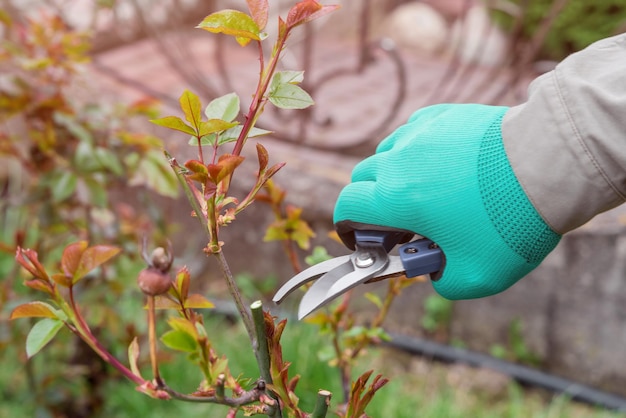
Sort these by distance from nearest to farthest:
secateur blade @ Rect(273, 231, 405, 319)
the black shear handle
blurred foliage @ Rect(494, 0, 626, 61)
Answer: secateur blade @ Rect(273, 231, 405, 319) < the black shear handle < blurred foliage @ Rect(494, 0, 626, 61)

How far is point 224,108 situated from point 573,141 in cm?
45

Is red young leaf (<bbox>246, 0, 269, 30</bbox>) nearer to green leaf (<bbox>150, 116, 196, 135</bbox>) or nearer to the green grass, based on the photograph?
green leaf (<bbox>150, 116, 196, 135</bbox>)

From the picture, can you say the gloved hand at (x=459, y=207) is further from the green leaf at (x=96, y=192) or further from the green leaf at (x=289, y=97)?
the green leaf at (x=96, y=192)

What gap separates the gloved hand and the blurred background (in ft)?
1.06

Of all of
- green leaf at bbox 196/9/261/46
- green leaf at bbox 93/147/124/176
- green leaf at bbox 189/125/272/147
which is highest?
green leaf at bbox 196/9/261/46

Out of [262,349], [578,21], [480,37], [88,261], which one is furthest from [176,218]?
[578,21]

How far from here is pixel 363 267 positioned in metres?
0.81

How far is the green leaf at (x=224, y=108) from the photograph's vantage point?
71cm

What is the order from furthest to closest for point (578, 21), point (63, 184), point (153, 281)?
point (578, 21), point (63, 184), point (153, 281)

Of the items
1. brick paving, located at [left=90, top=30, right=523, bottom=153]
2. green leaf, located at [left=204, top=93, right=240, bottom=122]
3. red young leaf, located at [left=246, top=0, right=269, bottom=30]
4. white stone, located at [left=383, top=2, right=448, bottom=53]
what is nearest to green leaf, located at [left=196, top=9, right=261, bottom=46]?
red young leaf, located at [left=246, top=0, right=269, bottom=30]

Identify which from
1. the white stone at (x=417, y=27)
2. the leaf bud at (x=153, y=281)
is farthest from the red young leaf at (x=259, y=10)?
the white stone at (x=417, y=27)

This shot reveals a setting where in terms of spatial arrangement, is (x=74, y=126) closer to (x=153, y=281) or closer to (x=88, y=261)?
(x=88, y=261)

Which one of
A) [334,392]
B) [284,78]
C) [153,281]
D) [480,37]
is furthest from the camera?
[480,37]

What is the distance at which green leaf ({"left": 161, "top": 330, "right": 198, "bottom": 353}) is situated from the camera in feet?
1.86
